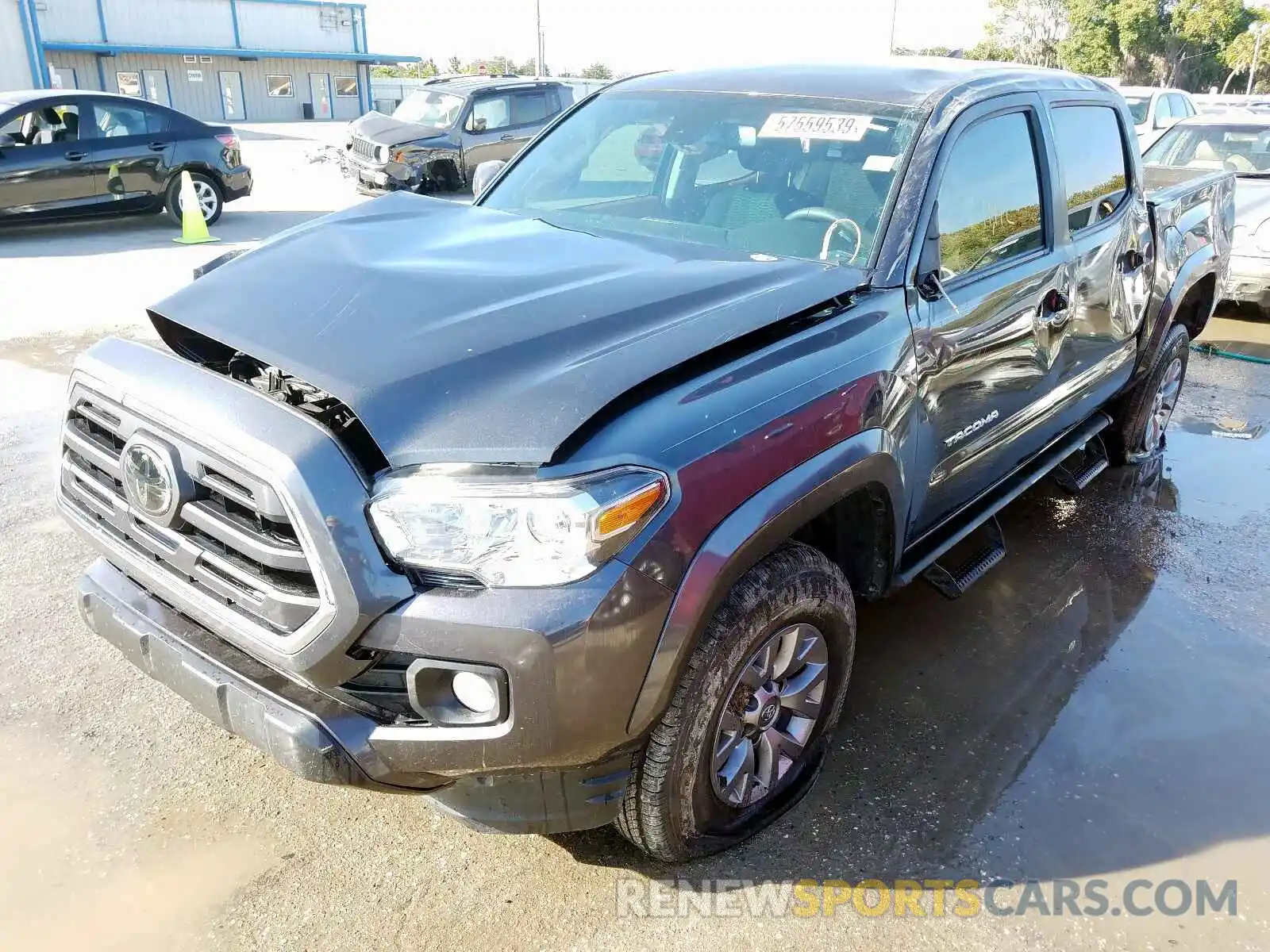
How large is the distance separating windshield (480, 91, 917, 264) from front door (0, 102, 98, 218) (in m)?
8.89

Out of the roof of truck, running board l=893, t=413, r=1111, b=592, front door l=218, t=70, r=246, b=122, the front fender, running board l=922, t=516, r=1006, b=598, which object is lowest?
running board l=922, t=516, r=1006, b=598

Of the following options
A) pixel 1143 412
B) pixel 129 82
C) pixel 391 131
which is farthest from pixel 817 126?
pixel 129 82

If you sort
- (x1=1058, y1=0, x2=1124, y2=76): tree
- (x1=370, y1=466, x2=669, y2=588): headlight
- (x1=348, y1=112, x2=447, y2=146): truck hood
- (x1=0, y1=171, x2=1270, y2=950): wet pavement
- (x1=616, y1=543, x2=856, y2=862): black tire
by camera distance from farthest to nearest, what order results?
(x1=1058, y1=0, x2=1124, y2=76): tree
(x1=348, y1=112, x2=447, y2=146): truck hood
(x1=0, y1=171, x2=1270, y2=950): wet pavement
(x1=616, y1=543, x2=856, y2=862): black tire
(x1=370, y1=466, x2=669, y2=588): headlight

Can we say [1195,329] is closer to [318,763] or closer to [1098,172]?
[1098,172]

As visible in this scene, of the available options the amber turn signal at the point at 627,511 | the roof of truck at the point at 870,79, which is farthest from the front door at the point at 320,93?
the amber turn signal at the point at 627,511

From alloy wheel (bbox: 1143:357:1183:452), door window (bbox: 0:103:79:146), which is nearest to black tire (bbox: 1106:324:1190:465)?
alloy wheel (bbox: 1143:357:1183:452)

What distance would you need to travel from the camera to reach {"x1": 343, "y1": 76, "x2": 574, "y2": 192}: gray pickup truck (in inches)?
537

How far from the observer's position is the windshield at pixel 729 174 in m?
3.04

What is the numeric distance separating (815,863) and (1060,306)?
2.21 metres

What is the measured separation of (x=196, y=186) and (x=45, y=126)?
5.34 feet

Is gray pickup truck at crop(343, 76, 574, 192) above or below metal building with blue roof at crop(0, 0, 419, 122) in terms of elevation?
below

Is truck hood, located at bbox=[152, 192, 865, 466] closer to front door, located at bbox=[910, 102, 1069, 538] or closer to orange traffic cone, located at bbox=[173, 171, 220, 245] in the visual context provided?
front door, located at bbox=[910, 102, 1069, 538]

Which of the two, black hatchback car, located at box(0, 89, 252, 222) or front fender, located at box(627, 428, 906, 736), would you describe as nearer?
front fender, located at box(627, 428, 906, 736)

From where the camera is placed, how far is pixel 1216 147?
9.45 m
